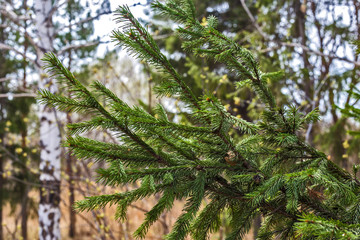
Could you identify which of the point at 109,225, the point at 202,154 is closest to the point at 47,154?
the point at 109,225

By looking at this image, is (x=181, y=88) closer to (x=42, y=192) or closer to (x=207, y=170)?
(x=207, y=170)

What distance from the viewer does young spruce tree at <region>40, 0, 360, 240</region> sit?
100cm

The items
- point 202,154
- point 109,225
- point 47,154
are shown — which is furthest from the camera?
point 109,225

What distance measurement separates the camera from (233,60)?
1227 mm

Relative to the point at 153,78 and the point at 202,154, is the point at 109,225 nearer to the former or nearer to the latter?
the point at 153,78

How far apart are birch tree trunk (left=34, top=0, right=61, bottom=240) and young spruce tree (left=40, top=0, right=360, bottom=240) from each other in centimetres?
392

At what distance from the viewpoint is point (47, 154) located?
4.81m

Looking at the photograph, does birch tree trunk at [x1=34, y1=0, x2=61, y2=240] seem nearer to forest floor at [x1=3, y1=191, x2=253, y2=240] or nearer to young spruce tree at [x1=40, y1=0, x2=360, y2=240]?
forest floor at [x1=3, y1=191, x2=253, y2=240]

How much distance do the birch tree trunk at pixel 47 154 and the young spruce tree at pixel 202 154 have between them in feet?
12.9

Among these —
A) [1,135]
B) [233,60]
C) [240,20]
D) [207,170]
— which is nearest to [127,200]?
[207,170]

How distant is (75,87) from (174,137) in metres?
0.42

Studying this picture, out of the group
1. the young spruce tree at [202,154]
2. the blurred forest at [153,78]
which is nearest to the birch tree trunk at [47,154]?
the blurred forest at [153,78]

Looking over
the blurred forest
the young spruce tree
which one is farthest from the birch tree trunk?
the young spruce tree

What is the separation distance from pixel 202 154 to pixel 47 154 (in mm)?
4179
